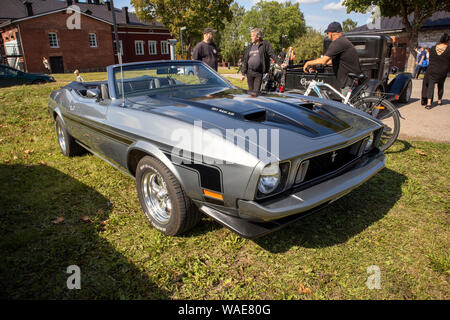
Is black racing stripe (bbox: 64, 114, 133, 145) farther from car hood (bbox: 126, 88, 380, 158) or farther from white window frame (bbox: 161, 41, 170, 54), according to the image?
white window frame (bbox: 161, 41, 170, 54)

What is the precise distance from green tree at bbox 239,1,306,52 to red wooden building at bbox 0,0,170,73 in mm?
31119

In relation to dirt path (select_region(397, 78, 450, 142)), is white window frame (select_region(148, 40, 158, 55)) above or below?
above

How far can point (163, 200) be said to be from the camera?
2.62 m

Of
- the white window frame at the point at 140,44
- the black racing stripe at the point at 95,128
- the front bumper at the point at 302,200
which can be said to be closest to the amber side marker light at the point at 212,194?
the front bumper at the point at 302,200

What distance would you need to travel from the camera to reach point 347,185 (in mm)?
2195

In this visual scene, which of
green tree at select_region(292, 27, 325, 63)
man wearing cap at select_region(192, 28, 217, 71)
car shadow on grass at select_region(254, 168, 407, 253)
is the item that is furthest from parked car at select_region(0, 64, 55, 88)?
green tree at select_region(292, 27, 325, 63)

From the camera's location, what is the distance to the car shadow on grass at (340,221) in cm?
249

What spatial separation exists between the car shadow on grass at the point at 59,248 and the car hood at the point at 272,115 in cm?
121

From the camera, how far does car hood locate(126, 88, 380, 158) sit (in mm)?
2141

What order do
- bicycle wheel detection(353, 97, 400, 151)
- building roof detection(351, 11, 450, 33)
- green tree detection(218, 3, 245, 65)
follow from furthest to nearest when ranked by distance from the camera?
green tree detection(218, 3, 245, 65) < building roof detection(351, 11, 450, 33) < bicycle wheel detection(353, 97, 400, 151)

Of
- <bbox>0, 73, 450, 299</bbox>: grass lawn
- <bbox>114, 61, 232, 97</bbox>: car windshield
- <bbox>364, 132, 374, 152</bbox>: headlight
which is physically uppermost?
<bbox>114, 61, 232, 97</bbox>: car windshield

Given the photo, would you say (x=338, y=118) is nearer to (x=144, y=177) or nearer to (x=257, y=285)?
(x=257, y=285)

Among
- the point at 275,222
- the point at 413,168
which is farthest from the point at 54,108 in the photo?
the point at 413,168

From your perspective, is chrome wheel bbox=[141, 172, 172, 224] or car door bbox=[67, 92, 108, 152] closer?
chrome wheel bbox=[141, 172, 172, 224]
